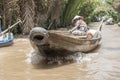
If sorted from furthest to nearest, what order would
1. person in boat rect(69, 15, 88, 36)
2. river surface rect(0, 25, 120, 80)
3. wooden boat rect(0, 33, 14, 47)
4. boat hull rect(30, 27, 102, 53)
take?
wooden boat rect(0, 33, 14, 47)
person in boat rect(69, 15, 88, 36)
boat hull rect(30, 27, 102, 53)
river surface rect(0, 25, 120, 80)

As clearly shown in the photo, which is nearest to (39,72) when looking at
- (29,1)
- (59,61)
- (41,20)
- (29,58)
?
(59,61)

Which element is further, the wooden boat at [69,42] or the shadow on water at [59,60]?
the shadow on water at [59,60]

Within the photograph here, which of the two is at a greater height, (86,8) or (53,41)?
(86,8)

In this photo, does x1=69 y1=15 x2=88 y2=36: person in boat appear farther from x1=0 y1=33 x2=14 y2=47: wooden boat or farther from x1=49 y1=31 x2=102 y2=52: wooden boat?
x1=0 y1=33 x2=14 y2=47: wooden boat

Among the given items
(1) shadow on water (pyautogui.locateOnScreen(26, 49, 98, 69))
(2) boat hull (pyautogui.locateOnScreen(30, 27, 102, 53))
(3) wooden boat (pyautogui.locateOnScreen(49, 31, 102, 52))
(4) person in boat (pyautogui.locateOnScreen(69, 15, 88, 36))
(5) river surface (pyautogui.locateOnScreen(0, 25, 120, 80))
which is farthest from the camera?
(4) person in boat (pyautogui.locateOnScreen(69, 15, 88, 36))

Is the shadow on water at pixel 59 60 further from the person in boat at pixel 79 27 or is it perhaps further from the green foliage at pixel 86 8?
the green foliage at pixel 86 8

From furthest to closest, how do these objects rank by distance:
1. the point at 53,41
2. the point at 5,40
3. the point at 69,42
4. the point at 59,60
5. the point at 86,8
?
the point at 86,8, the point at 5,40, the point at 59,60, the point at 69,42, the point at 53,41

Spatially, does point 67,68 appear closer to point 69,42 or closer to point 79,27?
point 69,42

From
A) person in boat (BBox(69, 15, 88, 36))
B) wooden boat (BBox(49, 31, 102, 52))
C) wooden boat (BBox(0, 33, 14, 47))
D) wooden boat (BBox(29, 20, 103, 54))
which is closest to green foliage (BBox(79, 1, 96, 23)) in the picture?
wooden boat (BBox(0, 33, 14, 47))

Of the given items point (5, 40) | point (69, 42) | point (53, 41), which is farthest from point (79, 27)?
point (5, 40)

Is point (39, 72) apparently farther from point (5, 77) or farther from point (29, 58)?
point (29, 58)

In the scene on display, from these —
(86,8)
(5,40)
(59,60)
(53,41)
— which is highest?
(86,8)

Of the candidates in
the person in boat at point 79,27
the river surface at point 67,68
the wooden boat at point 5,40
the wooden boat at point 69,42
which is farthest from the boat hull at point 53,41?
the wooden boat at point 5,40

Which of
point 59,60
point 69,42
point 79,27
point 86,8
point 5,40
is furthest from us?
point 86,8
